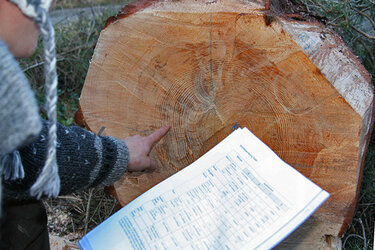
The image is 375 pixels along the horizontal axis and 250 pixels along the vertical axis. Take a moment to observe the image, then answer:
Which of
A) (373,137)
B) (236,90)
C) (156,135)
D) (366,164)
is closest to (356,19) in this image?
(373,137)

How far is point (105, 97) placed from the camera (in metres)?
1.30

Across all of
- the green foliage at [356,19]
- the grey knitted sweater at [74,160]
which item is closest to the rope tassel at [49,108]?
the grey knitted sweater at [74,160]

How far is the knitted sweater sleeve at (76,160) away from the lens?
3.20 ft

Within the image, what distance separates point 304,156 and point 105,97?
73 cm

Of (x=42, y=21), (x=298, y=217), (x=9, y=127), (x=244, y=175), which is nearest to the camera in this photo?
(x=9, y=127)

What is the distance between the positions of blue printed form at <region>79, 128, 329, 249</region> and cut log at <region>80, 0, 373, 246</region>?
0.13m

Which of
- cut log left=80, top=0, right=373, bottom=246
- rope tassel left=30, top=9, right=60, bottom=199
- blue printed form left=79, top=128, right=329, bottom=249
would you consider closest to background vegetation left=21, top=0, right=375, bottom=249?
cut log left=80, top=0, right=373, bottom=246

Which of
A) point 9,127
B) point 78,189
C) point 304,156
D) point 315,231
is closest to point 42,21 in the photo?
point 9,127

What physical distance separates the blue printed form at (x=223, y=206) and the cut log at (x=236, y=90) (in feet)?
0.42

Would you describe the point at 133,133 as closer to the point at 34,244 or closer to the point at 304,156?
the point at 34,244

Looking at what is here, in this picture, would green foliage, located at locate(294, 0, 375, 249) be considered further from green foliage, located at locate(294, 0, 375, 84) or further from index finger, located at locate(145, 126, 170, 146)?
index finger, located at locate(145, 126, 170, 146)

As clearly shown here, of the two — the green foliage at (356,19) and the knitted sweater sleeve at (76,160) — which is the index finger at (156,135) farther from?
the green foliage at (356,19)

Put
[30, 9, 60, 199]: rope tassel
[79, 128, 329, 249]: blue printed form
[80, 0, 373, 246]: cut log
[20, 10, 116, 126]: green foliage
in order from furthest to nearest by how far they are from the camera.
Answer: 1. [20, 10, 116, 126]: green foliage
2. [80, 0, 373, 246]: cut log
3. [79, 128, 329, 249]: blue printed form
4. [30, 9, 60, 199]: rope tassel

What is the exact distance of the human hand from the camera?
3.82ft
